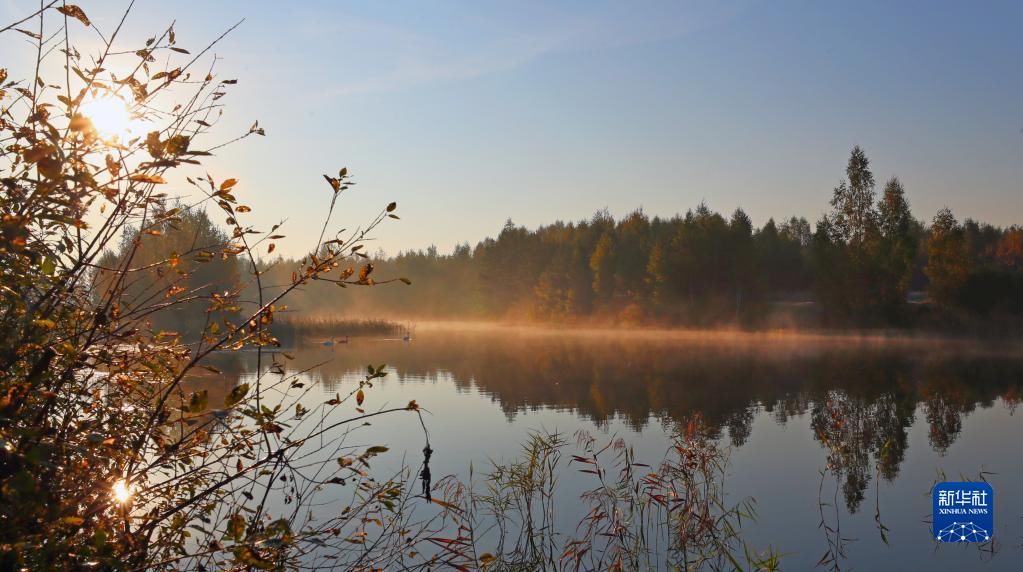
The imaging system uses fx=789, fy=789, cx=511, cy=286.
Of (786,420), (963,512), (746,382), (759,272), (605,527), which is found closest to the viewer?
(605,527)

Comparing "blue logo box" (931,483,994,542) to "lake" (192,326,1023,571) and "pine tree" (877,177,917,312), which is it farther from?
"pine tree" (877,177,917,312)

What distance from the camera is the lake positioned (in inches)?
398

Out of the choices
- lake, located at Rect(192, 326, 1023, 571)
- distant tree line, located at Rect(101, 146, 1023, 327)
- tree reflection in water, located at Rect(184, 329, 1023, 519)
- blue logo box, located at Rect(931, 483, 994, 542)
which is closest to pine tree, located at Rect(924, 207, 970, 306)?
distant tree line, located at Rect(101, 146, 1023, 327)

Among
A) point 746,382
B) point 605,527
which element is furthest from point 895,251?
point 605,527

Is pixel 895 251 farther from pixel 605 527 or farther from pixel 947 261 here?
pixel 605 527

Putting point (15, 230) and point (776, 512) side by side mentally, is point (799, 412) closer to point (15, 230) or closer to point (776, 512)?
point (776, 512)

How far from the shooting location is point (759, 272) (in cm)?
6103

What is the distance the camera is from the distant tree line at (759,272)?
48.9 m

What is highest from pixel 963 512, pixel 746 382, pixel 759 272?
pixel 759 272

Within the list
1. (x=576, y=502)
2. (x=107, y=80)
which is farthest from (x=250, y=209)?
(x=576, y=502)

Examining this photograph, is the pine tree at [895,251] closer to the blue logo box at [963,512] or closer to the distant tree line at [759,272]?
the distant tree line at [759,272]

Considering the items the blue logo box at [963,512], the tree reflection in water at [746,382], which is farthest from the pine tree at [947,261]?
the blue logo box at [963,512]

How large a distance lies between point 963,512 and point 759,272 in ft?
172

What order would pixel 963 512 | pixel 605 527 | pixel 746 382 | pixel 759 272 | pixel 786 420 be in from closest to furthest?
pixel 605 527 → pixel 963 512 → pixel 786 420 → pixel 746 382 → pixel 759 272
